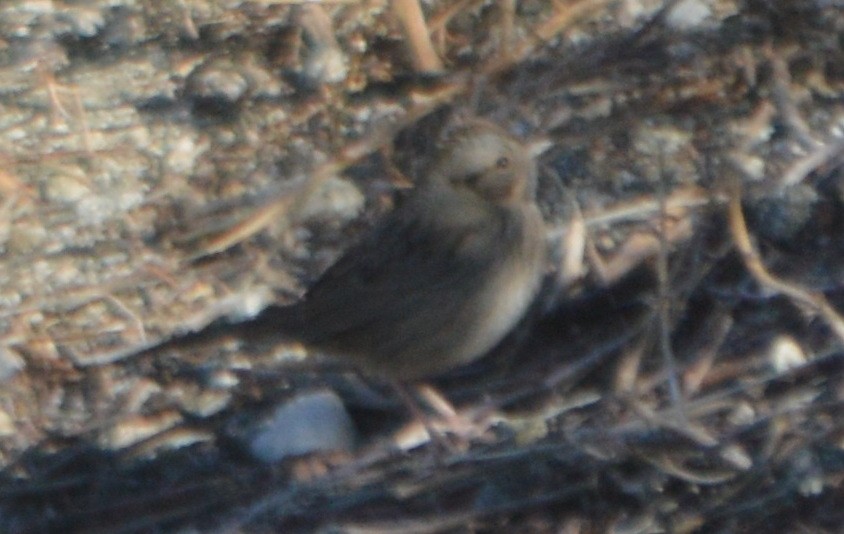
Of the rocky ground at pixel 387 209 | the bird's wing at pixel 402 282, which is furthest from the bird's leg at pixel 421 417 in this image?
the bird's wing at pixel 402 282

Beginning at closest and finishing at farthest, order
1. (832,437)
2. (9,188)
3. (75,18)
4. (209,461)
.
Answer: (832,437) → (209,461) → (9,188) → (75,18)

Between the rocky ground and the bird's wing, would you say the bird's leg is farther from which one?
the bird's wing

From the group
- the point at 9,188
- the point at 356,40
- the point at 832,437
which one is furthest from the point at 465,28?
the point at 832,437

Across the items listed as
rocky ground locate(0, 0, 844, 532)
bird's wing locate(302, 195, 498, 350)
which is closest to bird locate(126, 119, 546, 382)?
bird's wing locate(302, 195, 498, 350)

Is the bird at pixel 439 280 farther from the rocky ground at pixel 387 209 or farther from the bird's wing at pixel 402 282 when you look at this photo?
the rocky ground at pixel 387 209

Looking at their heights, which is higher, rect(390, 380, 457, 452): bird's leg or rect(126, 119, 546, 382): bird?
rect(126, 119, 546, 382): bird

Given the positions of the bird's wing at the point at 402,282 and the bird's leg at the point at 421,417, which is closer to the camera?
the bird's leg at the point at 421,417

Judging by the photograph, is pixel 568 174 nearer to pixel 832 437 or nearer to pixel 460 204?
pixel 460 204
